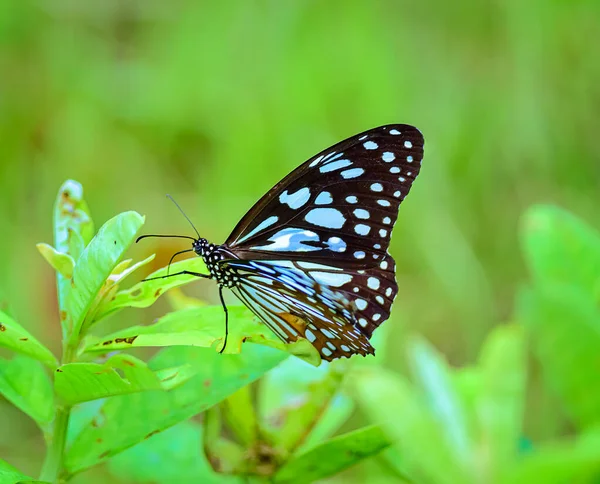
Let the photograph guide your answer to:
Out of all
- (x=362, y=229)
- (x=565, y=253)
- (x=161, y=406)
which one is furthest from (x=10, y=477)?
(x=565, y=253)

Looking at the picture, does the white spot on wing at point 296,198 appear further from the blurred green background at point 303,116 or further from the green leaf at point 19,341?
the blurred green background at point 303,116

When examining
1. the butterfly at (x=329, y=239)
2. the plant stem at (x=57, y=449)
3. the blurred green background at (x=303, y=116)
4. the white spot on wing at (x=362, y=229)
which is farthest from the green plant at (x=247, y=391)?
the blurred green background at (x=303, y=116)

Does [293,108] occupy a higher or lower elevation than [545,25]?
lower

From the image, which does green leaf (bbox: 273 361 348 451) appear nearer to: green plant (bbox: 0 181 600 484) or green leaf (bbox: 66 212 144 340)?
green plant (bbox: 0 181 600 484)

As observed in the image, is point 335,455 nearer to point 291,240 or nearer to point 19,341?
point 19,341

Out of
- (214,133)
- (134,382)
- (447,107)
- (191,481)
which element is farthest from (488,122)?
(134,382)

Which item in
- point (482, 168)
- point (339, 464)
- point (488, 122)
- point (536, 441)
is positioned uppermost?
point (488, 122)

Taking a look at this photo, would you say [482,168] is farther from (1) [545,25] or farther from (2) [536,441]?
(2) [536,441]
